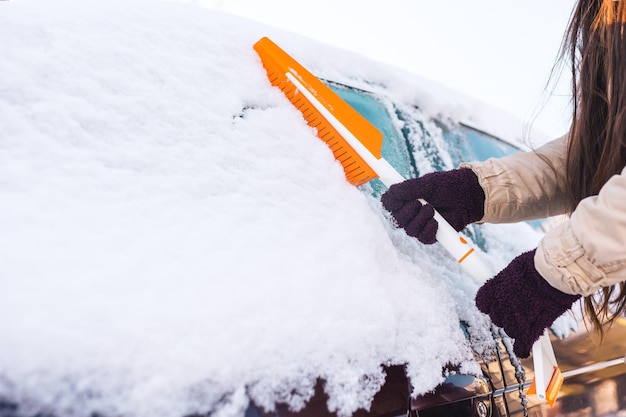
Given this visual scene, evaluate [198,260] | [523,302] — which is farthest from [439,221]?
[198,260]

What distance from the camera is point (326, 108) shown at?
1410 mm

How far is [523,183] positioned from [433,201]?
313mm

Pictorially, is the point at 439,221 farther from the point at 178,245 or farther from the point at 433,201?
the point at 178,245

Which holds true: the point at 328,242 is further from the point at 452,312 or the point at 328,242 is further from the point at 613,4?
the point at 613,4

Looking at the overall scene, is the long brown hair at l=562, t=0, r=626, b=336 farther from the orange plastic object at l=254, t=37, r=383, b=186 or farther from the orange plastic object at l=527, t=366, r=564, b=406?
the orange plastic object at l=254, t=37, r=383, b=186

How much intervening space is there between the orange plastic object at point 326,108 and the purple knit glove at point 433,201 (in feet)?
0.35

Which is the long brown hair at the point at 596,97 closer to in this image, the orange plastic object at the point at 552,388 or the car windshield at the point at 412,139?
the orange plastic object at the point at 552,388

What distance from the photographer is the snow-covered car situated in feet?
2.44

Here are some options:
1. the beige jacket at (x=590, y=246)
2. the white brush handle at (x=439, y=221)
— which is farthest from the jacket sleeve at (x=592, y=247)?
the white brush handle at (x=439, y=221)

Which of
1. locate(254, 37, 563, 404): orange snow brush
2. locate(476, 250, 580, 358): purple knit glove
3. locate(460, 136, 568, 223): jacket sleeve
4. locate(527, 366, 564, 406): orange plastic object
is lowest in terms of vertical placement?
locate(527, 366, 564, 406): orange plastic object

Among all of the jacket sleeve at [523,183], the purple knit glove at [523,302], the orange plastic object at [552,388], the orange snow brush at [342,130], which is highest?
the orange snow brush at [342,130]

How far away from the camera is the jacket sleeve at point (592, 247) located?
975 mm

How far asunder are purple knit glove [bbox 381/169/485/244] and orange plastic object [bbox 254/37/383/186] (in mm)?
108

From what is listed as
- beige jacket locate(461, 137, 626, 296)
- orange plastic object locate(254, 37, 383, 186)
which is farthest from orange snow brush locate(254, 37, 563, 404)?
beige jacket locate(461, 137, 626, 296)
